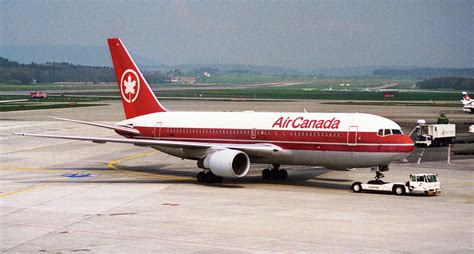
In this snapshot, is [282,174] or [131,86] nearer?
[282,174]

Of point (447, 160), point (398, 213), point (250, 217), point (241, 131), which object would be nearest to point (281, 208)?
point (250, 217)

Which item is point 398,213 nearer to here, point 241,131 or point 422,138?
point 241,131

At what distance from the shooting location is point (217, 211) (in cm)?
3020

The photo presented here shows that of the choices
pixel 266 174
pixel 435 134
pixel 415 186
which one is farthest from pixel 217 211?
pixel 435 134

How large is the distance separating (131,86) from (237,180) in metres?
10.6

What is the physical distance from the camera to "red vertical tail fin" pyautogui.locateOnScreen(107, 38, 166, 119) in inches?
1807

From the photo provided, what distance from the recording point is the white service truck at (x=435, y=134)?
62.0 m

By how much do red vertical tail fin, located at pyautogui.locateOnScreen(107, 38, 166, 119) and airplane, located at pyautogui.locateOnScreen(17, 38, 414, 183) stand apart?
1.71ft

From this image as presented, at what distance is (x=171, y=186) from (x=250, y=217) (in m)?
10.2

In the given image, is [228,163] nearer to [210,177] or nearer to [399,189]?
[210,177]

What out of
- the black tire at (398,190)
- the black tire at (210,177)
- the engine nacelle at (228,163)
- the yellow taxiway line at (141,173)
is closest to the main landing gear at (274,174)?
the engine nacelle at (228,163)

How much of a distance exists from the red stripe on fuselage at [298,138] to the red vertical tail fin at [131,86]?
7.06 feet

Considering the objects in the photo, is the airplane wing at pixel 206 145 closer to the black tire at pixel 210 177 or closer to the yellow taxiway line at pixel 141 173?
the black tire at pixel 210 177

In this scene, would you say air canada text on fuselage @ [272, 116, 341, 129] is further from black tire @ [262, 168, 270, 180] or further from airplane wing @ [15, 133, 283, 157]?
black tire @ [262, 168, 270, 180]
